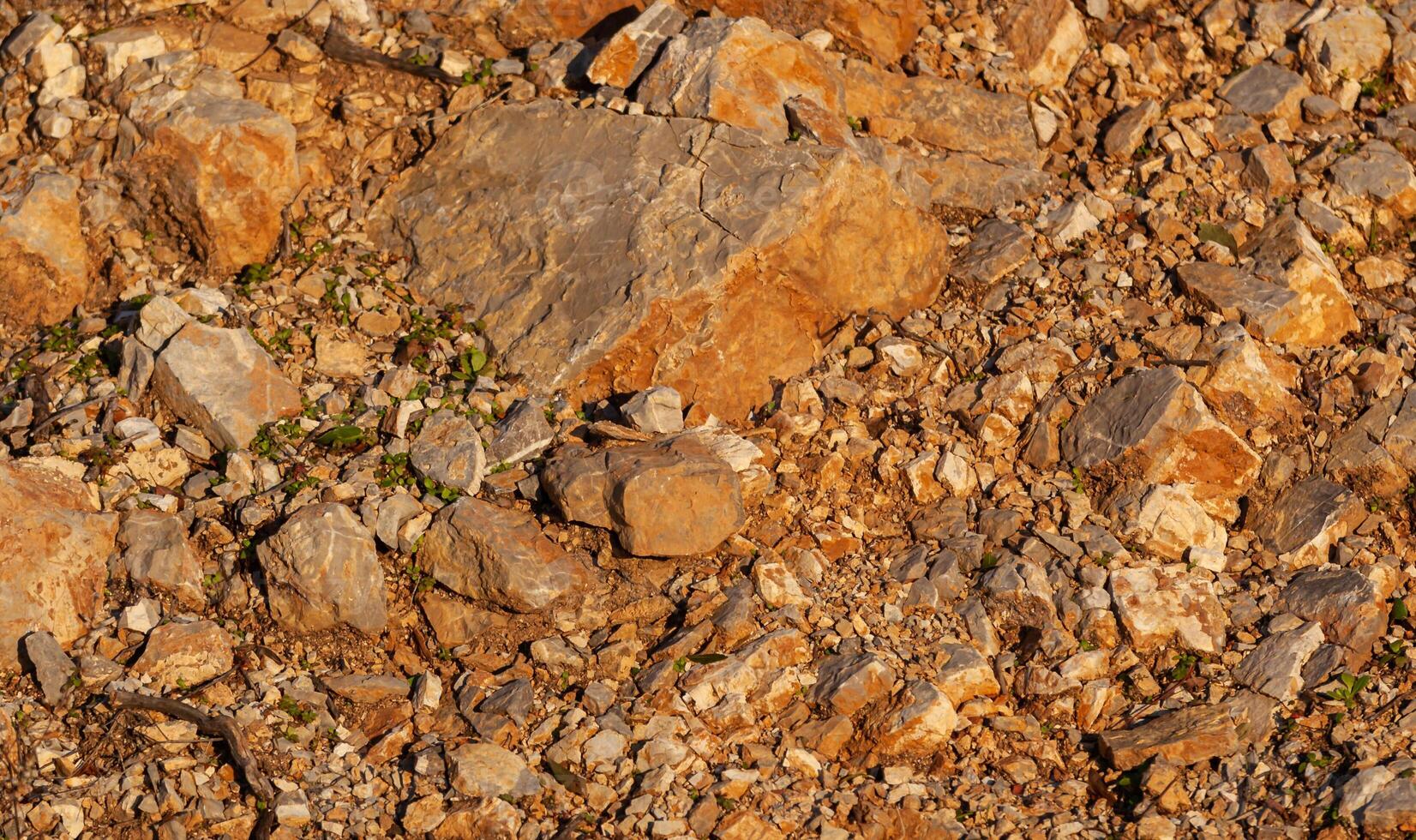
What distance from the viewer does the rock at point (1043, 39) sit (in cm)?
709

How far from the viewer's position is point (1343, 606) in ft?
16.3

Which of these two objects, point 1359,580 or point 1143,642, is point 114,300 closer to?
point 1143,642

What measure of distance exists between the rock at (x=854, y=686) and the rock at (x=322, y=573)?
1.70m

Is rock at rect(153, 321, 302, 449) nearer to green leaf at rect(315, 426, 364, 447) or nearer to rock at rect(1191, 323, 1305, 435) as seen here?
green leaf at rect(315, 426, 364, 447)

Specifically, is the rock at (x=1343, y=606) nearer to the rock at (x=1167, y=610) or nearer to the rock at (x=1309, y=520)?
the rock at (x=1309, y=520)

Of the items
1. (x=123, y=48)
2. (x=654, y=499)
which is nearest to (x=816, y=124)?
(x=654, y=499)

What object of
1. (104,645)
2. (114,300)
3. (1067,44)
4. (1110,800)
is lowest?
(1110,800)

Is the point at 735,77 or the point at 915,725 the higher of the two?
the point at 735,77

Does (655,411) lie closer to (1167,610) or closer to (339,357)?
(339,357)

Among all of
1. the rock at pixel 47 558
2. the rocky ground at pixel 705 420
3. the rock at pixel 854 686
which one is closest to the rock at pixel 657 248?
the rocky ground at pixel 705 420

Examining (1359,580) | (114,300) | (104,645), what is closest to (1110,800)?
(1359,580)

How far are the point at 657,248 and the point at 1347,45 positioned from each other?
4226 millimetres

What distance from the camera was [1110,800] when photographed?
14.9ft

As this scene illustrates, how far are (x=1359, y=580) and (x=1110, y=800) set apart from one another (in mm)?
1428
